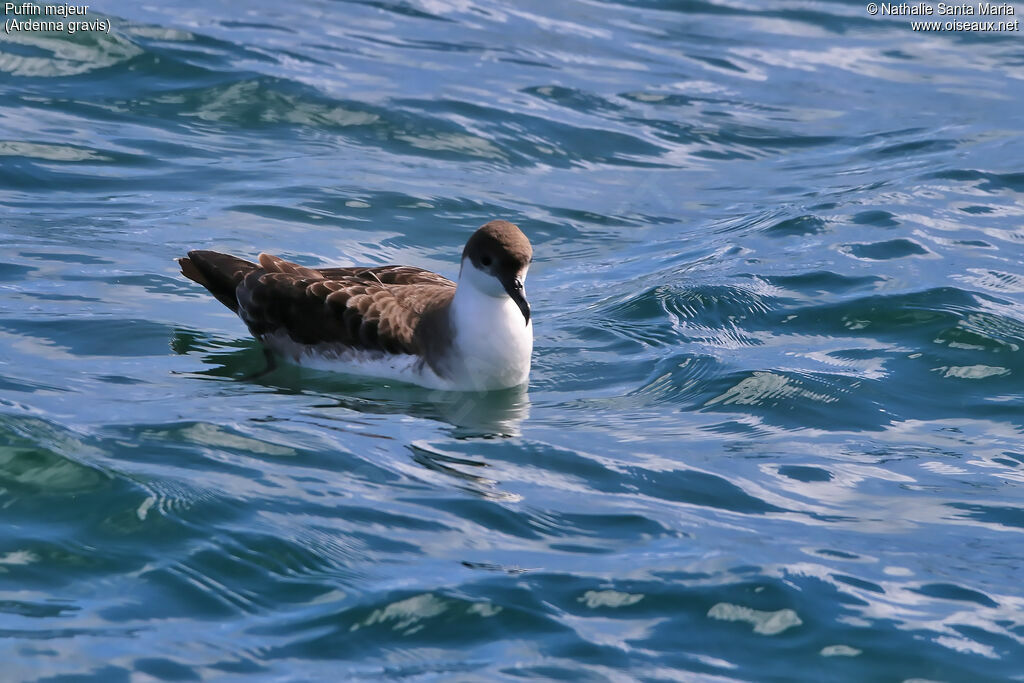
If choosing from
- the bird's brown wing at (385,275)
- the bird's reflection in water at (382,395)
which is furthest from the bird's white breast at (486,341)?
the bird's brown wing at (385,275)

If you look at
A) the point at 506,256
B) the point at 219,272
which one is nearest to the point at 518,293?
the point at 506,256

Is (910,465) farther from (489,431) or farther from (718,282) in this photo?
(718,282)

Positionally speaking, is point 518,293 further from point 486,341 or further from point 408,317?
point 408,317

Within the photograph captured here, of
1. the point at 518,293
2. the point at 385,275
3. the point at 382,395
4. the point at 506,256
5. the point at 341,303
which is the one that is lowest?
the point at 382,395

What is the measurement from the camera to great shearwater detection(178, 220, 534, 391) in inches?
345

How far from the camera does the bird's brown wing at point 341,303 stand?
8945 millimetres

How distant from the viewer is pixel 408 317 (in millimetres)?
9070

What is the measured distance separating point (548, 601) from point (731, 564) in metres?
0.92

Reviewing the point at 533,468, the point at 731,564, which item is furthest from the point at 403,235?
the point at 731,564

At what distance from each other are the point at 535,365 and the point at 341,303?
4.41 ft

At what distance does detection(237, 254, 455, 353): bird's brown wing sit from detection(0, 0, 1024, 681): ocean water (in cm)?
30

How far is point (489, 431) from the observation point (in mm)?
8281

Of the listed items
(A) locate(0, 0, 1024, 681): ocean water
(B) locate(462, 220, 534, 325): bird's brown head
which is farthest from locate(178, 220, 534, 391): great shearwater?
(A) locate(0, 0, 1024, 681): ocean water

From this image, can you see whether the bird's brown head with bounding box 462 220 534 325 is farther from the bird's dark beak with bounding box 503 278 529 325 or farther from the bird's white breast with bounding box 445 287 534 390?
the bird's white breast with bounding box 445 287 534 390
